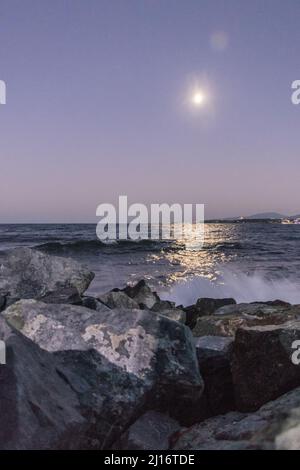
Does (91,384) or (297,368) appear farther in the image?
(297,368)

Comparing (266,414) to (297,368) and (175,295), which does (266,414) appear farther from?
(175,295)

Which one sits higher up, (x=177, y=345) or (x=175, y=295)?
(x=177, y=345)

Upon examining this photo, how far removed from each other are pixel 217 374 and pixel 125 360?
46.9 inches

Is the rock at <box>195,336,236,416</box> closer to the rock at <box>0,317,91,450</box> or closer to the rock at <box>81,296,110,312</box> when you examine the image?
the rock at <box>0,317,91,450</box>

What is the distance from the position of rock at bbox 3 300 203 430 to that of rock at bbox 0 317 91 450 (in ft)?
0.98

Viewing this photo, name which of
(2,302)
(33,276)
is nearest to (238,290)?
(33,276)

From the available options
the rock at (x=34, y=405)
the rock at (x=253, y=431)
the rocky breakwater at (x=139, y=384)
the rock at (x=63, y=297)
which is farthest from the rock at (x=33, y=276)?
the rock at (x=253, y=431)

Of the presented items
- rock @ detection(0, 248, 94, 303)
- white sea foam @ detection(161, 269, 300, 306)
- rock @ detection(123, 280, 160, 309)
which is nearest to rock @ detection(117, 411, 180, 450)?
rock @ detection(0, 248, 94, 303)

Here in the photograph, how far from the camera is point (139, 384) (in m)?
4.08

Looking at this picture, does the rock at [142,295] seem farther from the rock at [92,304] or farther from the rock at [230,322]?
the rock at [230,322]
